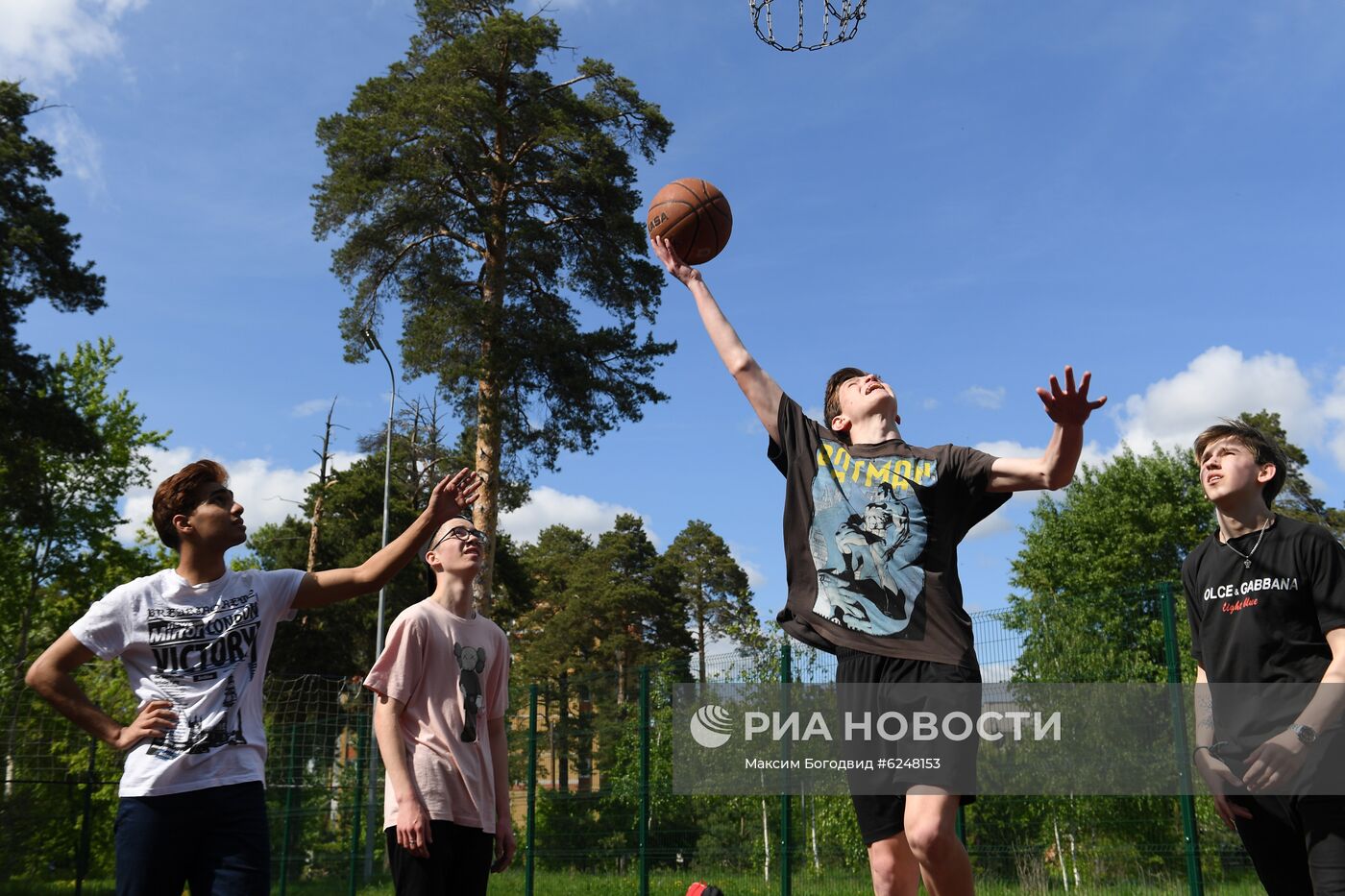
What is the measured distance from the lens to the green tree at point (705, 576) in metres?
48.6

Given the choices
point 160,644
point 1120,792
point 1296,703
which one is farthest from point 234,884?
point 1120,792

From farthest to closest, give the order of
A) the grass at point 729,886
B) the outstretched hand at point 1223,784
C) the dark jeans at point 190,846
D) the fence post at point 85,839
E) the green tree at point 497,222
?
the green tree at point 497,222, the fence post at point 85,839, the grass at point 729,886, the outstretched hand at point 1223,784, the dark jeans at point 190,846

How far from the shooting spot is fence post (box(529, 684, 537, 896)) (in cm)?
1102

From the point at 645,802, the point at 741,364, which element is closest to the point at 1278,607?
the point at 741,364

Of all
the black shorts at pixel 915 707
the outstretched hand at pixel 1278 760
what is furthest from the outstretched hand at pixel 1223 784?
the black shorts at pixel 915 707

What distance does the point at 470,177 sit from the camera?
61.8ft

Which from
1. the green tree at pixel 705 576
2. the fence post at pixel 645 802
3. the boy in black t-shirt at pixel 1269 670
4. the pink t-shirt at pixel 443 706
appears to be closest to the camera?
the boy in black t-shirt at pixel 1269 670

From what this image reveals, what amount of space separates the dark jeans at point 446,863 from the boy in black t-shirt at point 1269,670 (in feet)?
8.38

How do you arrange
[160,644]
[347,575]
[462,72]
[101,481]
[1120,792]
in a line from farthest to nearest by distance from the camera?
1. [101,481]
2. [462,72]
3. [1120,792]
4. [347,575]
5. [160,644]

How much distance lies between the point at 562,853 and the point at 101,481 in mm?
23752

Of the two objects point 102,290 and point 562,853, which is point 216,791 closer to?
point 562,853

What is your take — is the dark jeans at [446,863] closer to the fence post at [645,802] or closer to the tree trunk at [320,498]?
the fence post at [645,802]

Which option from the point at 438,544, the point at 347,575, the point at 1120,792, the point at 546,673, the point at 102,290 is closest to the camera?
the point at 347,575

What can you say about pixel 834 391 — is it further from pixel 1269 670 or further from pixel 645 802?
pixel 645 802
